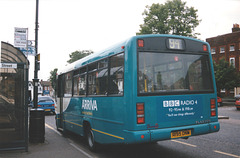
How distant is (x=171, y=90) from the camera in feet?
18.8

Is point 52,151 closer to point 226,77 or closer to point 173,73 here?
point 173,73

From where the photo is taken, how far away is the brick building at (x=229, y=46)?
4284 centimetres

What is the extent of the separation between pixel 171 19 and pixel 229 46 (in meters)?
13.6

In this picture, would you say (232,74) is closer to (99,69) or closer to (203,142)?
(203,142)

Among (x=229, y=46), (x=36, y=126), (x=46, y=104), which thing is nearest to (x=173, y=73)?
(x=36, y=126)

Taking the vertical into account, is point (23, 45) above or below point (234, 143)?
above

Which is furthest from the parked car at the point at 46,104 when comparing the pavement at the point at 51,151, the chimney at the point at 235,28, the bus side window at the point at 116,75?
the chimney at the point at 235,28

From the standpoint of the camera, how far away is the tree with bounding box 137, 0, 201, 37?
122 ft

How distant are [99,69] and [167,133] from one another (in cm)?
245

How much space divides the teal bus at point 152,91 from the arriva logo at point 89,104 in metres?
0.03

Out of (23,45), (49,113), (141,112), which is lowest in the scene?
(49,113)

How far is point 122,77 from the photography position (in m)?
5.58

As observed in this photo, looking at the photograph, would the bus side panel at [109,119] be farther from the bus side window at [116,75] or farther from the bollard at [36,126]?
the bollard at [36,126]

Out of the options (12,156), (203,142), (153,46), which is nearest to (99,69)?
(153,46)
